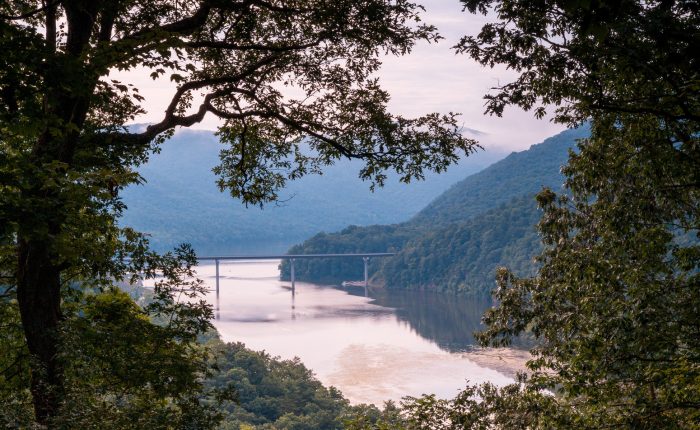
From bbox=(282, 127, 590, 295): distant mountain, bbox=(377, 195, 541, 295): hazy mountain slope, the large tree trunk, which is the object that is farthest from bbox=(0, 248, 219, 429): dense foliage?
bbox=(377, 195, 541, 295): hazy mountain slope

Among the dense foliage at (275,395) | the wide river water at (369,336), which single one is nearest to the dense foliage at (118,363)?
the dense foliage at (275,395)

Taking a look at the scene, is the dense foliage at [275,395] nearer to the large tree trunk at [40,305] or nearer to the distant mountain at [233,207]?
the large tree trunk at [40,305]

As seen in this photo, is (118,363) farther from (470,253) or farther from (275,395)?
(470,253)

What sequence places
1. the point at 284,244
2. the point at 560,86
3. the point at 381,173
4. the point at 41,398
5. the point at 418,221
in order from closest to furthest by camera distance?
1. the point at 41,398
2. the point at 560,86
3. the point at 381,173
4. the point at 418,221
5. the point at 284,244

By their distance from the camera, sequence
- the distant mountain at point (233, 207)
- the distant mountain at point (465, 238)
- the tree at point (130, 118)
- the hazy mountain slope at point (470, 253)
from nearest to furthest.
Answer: the tree at point (130, 118)
the hazy mountain slope at point (470, 253)
the distant mountain at point (465, 238)
the distant mountain at point (233, 207)

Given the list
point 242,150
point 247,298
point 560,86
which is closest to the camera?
point 560,86

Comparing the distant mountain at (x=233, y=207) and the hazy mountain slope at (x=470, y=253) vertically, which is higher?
the distant mountain at (x=233, y=207)

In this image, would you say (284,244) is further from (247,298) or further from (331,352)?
(331,352)

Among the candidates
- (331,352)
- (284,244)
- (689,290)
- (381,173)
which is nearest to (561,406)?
(689,290)
